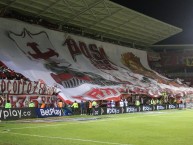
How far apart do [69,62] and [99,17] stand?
965 cm

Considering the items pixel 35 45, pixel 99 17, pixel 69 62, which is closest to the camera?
pixel 35 45

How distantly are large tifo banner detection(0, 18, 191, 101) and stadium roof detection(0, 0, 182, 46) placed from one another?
7.67 feet

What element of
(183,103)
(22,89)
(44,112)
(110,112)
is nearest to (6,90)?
(22,89)

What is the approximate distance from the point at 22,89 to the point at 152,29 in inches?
1590

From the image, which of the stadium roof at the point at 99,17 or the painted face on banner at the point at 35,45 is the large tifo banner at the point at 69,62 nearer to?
the painted face on banner at the point at 35,45

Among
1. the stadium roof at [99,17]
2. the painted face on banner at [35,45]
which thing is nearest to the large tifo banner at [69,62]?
the painted face on banner at [35,45]

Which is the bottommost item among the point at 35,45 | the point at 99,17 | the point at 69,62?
the point at 69,62

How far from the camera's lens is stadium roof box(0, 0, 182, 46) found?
50781 millimetres

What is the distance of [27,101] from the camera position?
34.8m

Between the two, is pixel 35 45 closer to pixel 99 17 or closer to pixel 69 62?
pixel 69 62

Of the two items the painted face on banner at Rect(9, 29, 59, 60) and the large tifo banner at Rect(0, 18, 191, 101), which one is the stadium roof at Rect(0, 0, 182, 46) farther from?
the painted face on banner at Rect(9, 29, 59, 60)

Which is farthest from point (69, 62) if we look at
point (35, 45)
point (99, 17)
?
point (99, 17)

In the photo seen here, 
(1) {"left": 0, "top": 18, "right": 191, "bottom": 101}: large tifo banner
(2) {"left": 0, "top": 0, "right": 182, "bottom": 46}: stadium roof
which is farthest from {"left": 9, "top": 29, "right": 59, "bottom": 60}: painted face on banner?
(2) {"left": 0, "top": 0, "right": 182, "bottom": 46}: stadium roof

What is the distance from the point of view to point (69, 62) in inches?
2154
